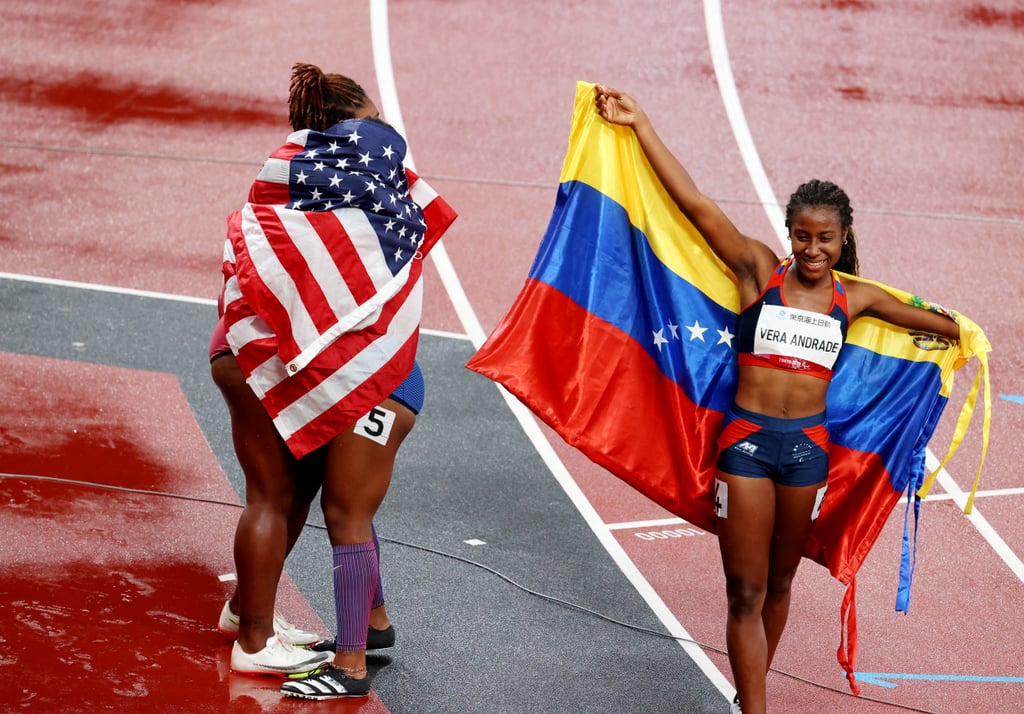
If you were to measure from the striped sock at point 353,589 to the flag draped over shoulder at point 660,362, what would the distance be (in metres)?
0.82

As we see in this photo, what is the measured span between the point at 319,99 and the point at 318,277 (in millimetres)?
635

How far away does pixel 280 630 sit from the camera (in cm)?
494

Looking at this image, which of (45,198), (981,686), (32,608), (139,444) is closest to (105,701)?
(32,608)

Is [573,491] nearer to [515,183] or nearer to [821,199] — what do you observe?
[821,199]

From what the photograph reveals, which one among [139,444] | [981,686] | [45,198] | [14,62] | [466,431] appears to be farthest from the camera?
[14,62]

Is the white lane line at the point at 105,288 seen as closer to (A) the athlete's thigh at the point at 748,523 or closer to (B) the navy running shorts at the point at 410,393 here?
(B) the navy running shorts at the point at 410,393

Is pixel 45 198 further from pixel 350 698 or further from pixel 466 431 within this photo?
pixel 350 698

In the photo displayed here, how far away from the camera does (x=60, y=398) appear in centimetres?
696

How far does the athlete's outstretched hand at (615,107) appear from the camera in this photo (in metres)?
4.77

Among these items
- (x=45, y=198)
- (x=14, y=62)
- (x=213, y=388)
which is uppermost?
(x=14, y=62)

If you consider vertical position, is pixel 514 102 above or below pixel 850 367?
above

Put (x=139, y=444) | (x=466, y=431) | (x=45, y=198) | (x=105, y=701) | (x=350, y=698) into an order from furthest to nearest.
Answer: (x=45, y=198)
(x=466, y=431)
(x=139, y=444)
(x=350, y=698)
(x=105, y=701)

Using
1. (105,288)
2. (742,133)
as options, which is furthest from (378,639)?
(742,133)

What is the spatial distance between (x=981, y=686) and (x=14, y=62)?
926 centimetres
